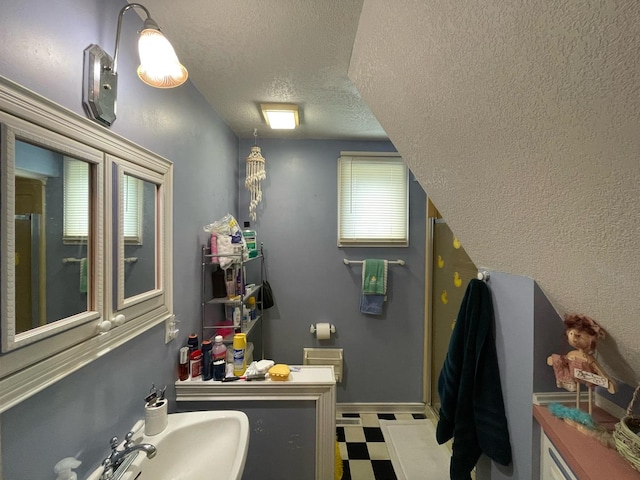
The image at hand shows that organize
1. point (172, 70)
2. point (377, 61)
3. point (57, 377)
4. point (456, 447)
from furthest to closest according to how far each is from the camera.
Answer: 1. point (456, 447)
2. point (377, 61)
3. point (172, 70)
4. point (57, 377)

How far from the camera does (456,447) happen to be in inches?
42.7

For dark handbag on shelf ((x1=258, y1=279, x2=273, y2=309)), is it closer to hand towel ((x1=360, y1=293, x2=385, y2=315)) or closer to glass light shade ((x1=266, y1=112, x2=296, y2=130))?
hand towel ((x1=360, y1=293, x2=385, y2=315))

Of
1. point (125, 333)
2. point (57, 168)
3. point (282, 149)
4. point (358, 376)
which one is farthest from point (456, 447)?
point (282, 149)

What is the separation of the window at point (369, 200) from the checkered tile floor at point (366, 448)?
1444 mm

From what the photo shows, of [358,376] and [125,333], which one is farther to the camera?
[358,376]

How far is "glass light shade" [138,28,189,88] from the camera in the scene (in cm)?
79

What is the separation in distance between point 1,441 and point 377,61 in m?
1.48

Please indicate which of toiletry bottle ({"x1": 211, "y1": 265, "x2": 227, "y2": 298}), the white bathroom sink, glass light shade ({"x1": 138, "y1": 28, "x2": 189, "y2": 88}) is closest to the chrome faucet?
the white bathroom sink

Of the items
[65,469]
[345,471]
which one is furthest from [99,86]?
[345,471]

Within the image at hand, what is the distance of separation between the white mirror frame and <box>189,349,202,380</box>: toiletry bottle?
293mm

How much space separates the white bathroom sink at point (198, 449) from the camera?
0.89 metres

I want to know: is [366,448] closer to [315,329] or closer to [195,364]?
[315,329]

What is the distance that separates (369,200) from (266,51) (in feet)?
4.43

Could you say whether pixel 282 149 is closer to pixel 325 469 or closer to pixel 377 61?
pixel 377 61
